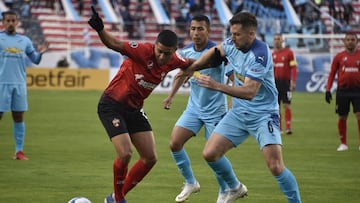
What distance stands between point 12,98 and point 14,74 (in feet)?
1.41

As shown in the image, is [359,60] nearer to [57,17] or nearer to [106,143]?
[106,143]

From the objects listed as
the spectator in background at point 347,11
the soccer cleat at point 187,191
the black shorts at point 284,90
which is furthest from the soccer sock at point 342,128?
the spectator in background at point 347,11

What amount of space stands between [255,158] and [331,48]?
22878 millimetres

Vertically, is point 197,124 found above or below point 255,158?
above

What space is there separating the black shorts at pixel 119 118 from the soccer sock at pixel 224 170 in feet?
3.05

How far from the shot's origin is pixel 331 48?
3769cm

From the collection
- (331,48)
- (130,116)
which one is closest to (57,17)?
(331,48)

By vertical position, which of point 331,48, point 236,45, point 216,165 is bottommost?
point 331,48

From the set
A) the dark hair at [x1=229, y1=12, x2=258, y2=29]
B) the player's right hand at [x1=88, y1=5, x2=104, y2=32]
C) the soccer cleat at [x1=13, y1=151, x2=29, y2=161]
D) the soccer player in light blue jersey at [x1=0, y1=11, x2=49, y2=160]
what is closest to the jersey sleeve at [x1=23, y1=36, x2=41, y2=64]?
the soccer player in light blue jersey at [x1=0, y1=11, x2=49, y2=160]

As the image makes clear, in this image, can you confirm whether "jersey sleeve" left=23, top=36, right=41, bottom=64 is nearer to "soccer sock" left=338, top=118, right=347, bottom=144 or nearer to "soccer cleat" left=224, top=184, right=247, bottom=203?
"soccer cleat" left=224, top=184, right=247, bottom=203

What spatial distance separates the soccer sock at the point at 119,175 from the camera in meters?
9.74

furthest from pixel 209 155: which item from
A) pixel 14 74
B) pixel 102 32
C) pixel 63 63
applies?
pixel 63 63

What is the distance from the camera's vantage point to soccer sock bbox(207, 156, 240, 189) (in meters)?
10.0

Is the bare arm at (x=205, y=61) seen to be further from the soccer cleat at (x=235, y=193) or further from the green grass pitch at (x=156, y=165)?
the green grass pitch at (x=156, y=165)
